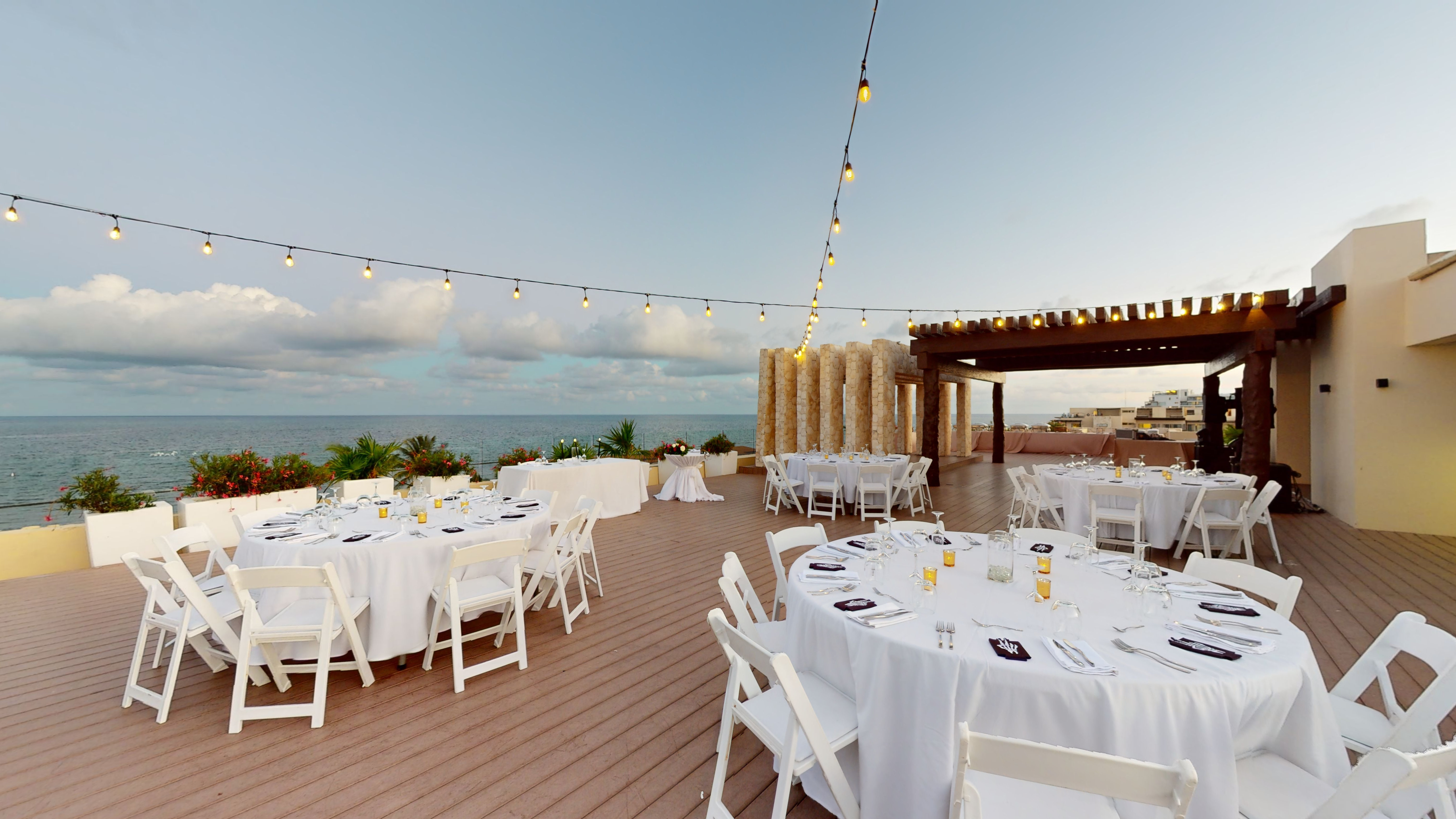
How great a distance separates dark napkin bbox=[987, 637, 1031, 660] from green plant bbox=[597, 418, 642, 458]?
9.30 metres

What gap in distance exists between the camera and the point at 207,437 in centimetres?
4400

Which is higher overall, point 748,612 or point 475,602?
point 748,612

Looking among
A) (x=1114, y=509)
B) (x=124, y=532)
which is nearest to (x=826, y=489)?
(x=1114, y=509)

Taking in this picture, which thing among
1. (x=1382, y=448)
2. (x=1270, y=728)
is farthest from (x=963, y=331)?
(x=1270, y=728)

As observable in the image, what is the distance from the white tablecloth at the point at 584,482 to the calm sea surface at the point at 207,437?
2.35m

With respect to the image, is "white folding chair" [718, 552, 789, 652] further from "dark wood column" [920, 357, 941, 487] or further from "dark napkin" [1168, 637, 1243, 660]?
"dark wood column" [920, 357, 941, 487]

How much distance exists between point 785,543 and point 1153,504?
4.99m

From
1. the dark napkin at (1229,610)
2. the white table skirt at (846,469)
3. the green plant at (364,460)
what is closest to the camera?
the dark napkin at (1229,610)

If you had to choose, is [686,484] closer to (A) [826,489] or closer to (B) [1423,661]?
(A) [826,489]

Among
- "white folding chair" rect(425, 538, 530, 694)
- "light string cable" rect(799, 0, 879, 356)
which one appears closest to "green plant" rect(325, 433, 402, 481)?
"white folding chair" rect(425, 538, 530, 694)

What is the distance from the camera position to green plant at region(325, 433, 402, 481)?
7852mm

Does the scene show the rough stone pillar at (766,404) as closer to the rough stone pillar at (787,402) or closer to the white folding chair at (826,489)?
the rough stone pillar at (787,402)

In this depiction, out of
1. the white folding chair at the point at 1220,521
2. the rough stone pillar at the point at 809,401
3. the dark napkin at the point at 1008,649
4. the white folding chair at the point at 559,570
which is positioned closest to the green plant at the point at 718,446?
the rough stone pillar at the point at 809,401

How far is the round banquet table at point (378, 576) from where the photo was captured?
300cm
